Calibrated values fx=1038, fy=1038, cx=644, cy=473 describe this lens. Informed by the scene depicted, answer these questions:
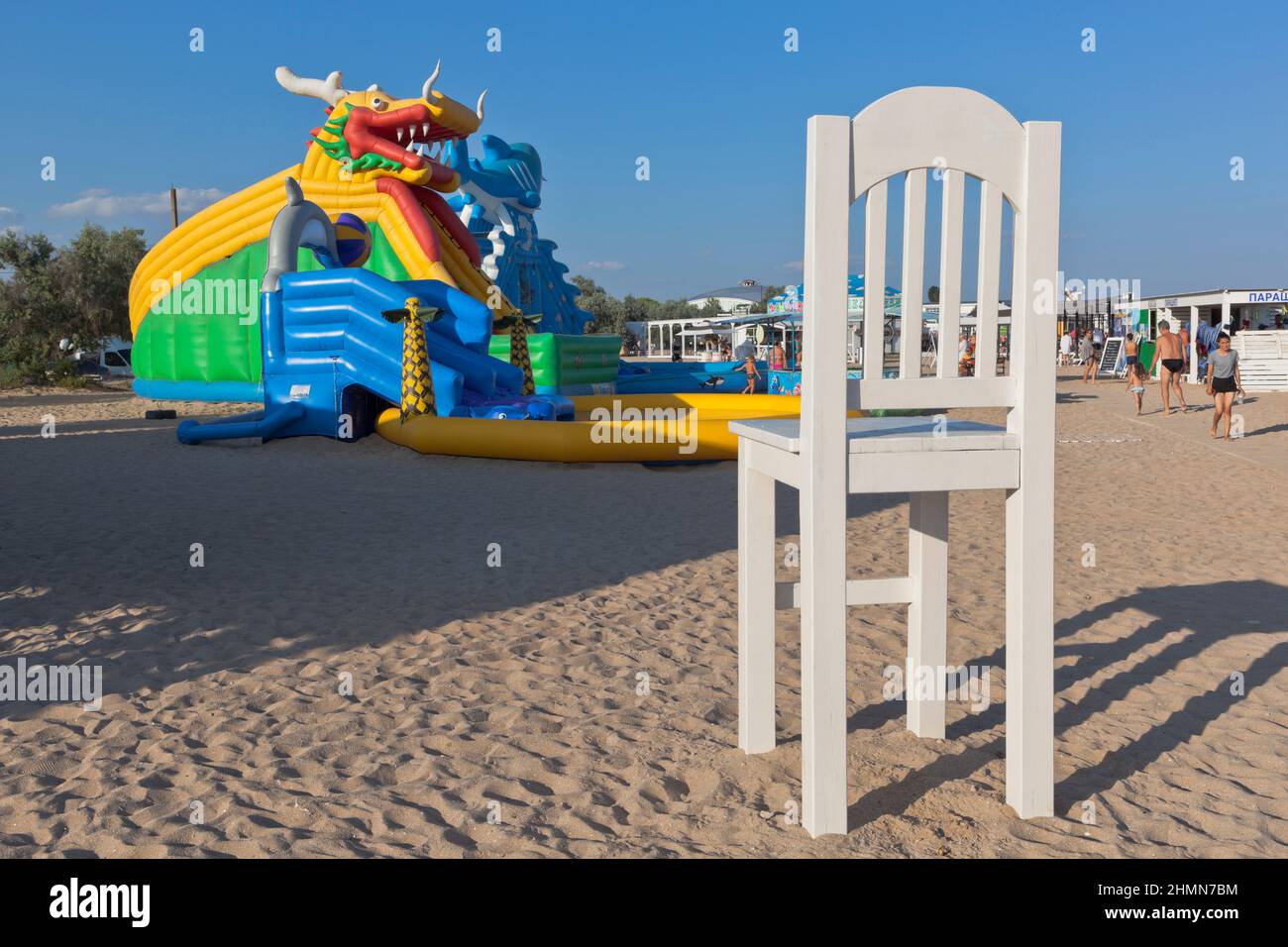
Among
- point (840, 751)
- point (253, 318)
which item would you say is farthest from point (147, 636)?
point (253, 318)

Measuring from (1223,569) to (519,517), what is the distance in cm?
456

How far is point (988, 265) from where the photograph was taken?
9.04 feet

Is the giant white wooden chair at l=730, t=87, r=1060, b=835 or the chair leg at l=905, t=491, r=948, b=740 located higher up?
the giant white wooden chair at l=730, t=87, r=1060, b=835

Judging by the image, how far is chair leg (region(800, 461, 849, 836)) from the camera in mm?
2643

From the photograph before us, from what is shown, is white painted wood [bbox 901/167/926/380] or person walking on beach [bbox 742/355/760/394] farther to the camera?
person walking on beach [bbox 742/355/760/394]

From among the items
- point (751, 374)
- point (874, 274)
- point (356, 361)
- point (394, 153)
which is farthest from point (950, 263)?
point (751, 374)

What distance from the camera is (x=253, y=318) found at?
60.6ft

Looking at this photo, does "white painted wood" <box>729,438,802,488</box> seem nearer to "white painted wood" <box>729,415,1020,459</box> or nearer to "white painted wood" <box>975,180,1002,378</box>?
"white painted wood" <box>729,415,1020,459</box>

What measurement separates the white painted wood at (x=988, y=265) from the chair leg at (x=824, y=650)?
0.57 metres

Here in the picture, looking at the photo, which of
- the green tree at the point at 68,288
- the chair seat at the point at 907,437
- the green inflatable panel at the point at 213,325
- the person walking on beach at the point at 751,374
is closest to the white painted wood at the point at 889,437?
the chair seat at the point at 907,437

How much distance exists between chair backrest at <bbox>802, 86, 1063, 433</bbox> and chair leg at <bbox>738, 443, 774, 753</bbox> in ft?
2.01

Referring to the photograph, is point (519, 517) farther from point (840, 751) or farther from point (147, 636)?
point (840, 751)

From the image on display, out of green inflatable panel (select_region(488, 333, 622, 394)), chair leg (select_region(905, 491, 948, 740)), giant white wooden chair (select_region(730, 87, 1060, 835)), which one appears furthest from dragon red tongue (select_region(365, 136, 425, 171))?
giant white wooden chair (select_region(730, 87, 1060, 835))
